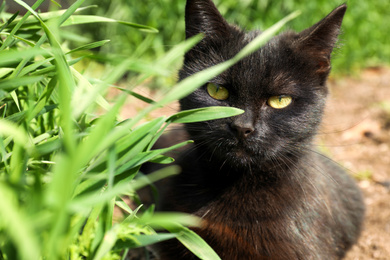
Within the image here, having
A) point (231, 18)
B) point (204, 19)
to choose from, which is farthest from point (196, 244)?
point (231, 18)

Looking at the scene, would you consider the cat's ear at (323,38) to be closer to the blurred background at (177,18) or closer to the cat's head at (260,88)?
the cat's head at (260,88)

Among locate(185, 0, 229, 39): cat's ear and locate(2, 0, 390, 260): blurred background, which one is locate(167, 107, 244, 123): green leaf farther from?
locate(2, 0, 390, 260): blurred background

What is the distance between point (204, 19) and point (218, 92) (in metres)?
0.32

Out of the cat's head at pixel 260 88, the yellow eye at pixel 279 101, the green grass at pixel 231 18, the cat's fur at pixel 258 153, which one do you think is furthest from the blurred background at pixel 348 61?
the yellow eye at pixel 279 101

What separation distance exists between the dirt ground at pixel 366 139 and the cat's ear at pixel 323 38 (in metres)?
0.24

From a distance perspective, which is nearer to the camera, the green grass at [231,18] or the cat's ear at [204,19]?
the cat's ear at [204,19]

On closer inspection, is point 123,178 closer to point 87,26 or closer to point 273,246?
point 273,246

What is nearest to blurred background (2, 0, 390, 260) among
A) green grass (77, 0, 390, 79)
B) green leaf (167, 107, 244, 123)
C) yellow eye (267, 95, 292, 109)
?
green grass (77, 0, 390, 79)

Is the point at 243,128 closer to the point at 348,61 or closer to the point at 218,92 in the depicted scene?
the point at 218,92

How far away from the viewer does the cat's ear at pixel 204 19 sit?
157 centimetres

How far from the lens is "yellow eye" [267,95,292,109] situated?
58.2 inches

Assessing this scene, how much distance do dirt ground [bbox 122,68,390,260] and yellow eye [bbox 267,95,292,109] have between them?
0.84 ft

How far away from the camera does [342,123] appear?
11.2 feet

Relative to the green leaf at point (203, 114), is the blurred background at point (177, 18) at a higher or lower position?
lower
